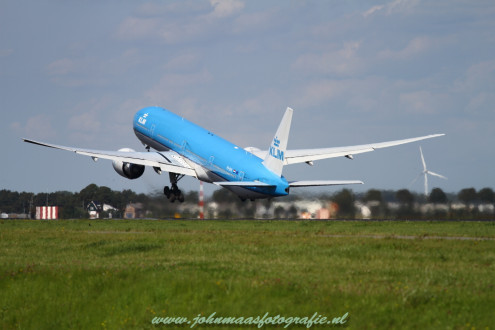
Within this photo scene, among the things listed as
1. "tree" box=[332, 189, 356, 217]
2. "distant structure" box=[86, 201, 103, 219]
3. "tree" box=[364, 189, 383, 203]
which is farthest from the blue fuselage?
"distant structure" box=[86, 201, 103, 219]

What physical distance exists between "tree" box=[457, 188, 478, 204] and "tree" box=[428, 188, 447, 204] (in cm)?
126

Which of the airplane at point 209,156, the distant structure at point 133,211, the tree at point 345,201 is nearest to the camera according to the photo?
the airplane at point 209,156

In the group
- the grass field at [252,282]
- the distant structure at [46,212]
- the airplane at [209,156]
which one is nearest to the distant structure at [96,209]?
the distant structure at [46,212]

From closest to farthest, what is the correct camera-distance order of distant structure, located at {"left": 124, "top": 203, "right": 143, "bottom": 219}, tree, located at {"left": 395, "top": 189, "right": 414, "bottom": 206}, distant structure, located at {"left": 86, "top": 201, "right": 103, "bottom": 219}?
tree, located at {"left": 395, "top": 189, "right": 414, "bottom": 206} → distant structure, located at {"left": 124, "top": 203, "right": 143, "bottom": 219} → distant structure, located at {"left": 86, "top": 201, "right": 103, "bottom": 219}

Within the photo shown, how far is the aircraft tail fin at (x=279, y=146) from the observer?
58.5 m

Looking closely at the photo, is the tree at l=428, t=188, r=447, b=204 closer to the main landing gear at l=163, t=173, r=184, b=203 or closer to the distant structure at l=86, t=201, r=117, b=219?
the main landing gear at l=163, t=173, r=184, b=203

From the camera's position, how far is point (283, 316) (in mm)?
23719

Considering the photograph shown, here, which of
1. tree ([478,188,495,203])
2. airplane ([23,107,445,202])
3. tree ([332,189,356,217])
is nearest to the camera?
airplane ([23,107,445,202])

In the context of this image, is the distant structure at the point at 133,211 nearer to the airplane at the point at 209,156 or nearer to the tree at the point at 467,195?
the airplane at the point at 209,156

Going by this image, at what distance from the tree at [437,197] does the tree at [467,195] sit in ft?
4.15

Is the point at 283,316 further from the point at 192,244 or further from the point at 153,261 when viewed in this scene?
the point at 192,244

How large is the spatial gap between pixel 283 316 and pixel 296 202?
43.5 m

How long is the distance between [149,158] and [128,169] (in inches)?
Answer: 130

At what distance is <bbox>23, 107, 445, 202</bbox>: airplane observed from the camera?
200 feet
